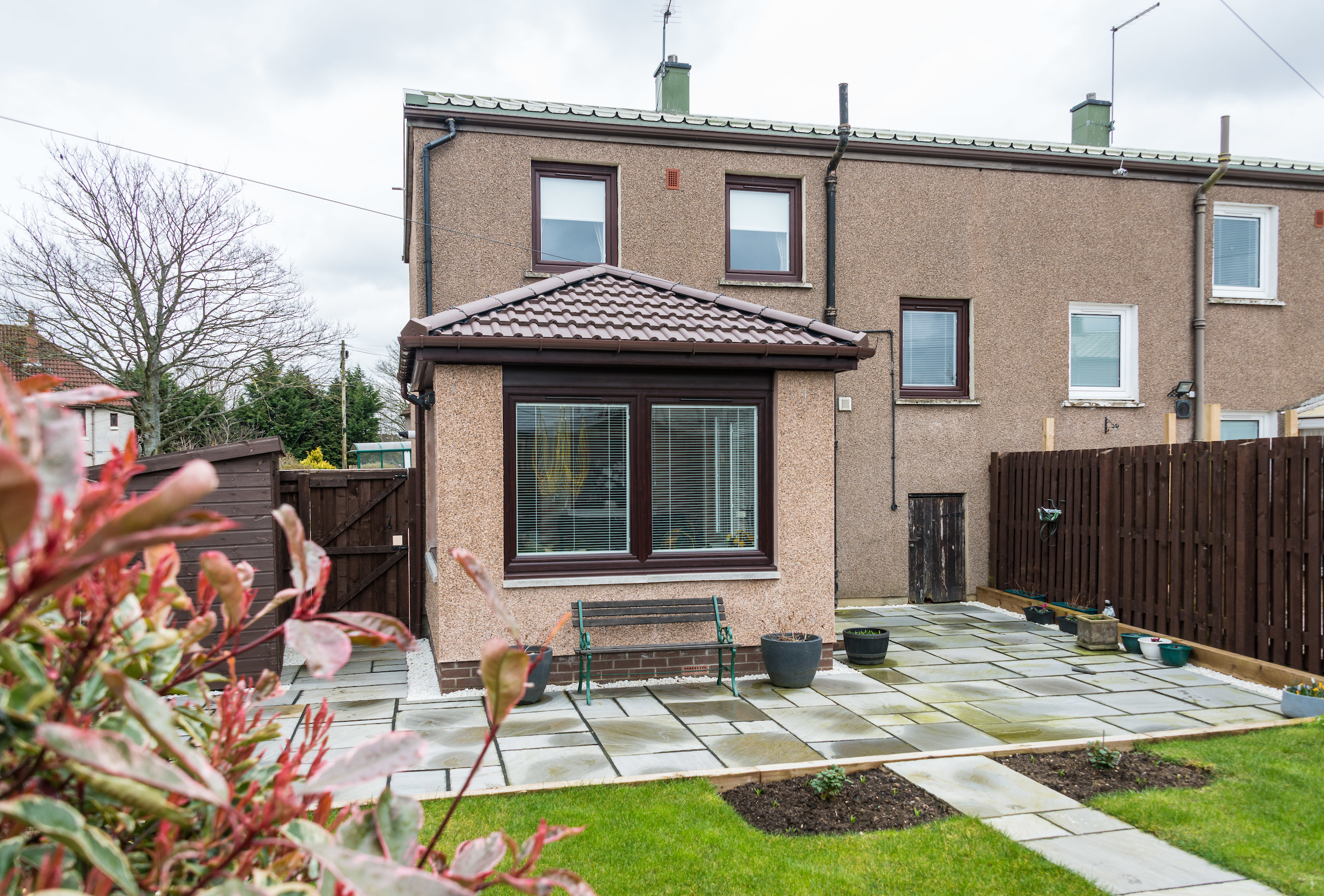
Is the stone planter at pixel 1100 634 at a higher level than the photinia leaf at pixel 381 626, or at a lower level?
lower

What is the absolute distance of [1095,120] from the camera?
45.9 ft

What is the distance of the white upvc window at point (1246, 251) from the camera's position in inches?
→ 512

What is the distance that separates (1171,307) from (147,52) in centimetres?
1556

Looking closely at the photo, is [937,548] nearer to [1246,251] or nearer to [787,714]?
[787,714]

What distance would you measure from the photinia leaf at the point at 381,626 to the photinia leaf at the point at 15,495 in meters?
0.60

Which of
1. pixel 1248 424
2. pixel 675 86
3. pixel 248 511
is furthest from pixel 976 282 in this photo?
pixel 248 511

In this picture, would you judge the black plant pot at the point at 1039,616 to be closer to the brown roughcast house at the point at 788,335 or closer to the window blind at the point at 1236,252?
the brown roughcast house at the point at 788,335

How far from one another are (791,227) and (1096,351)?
505 cm

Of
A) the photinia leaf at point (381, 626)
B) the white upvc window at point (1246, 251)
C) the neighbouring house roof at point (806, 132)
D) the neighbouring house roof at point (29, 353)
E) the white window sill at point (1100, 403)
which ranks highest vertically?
the neighbouring house roof at point (806, 132)

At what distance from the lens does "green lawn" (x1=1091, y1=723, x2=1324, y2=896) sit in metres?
4.06

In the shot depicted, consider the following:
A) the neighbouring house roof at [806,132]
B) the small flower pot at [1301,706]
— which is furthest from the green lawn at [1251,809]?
the neighbouring house roof at [806,132]

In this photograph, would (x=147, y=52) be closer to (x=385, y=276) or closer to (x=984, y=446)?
(x=984, y=446)

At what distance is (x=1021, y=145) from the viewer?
480 inches

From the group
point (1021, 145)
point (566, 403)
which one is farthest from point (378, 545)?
point (1021, 145)
